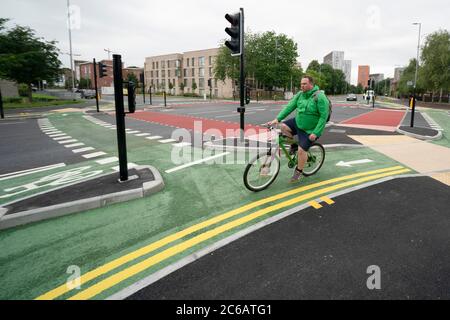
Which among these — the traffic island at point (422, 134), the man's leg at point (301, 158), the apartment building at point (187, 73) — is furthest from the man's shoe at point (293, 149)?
the apartment building at point (187, 73)

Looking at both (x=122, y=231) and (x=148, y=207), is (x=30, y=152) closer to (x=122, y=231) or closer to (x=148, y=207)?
(x=148, y=207)

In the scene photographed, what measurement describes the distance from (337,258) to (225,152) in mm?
5687

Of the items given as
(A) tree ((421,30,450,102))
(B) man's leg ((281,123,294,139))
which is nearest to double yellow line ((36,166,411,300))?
(B) man's leg ((281,123,294,139))

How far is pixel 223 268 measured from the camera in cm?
298

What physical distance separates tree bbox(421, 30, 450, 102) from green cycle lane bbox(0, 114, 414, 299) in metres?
42.1

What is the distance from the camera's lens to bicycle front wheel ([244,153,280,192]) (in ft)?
16.7

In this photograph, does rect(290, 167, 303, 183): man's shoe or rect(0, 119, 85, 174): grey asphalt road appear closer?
rect(290, 167, 303, 183): man's shoe

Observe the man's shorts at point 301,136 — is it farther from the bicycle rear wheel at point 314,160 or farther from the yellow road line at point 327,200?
the yellow road line at point 327,200

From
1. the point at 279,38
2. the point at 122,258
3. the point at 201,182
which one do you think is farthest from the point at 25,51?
the point at 279,38

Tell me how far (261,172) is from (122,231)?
2585mm

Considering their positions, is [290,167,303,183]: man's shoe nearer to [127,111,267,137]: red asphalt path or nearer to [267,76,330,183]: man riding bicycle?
[267,76,330,183]: man riding bicycle

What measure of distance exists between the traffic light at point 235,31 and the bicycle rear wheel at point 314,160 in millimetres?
3815

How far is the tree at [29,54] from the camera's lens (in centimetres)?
2792

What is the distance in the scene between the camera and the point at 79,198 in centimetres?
466
